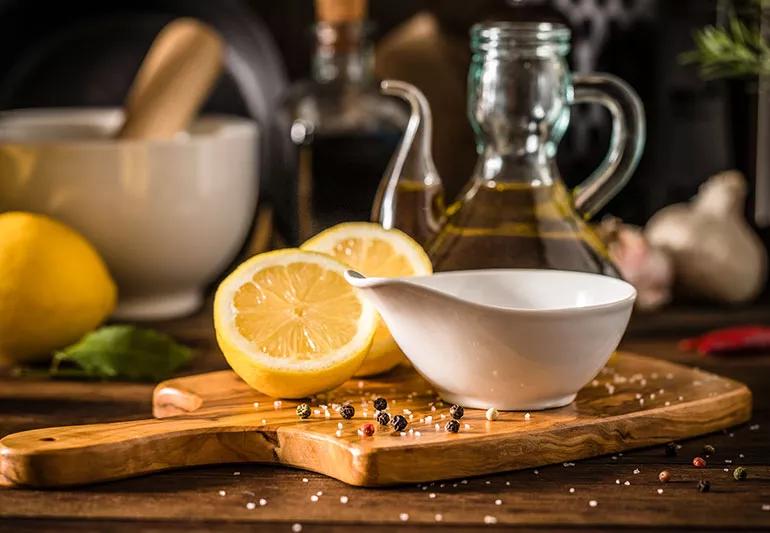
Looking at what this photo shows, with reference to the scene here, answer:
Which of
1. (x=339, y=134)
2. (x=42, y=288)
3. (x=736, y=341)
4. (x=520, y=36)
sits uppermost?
(x=520, y=36)

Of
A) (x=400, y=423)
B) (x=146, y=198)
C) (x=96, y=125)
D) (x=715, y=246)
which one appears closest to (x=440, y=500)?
(x=400, y=423)

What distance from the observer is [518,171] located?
1.12 meters

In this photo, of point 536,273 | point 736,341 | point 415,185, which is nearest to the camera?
point 536,273

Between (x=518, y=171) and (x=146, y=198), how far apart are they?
47 centimetres

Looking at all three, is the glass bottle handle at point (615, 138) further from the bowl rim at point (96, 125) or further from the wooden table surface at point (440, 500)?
the bowl rim at point (96, 125)

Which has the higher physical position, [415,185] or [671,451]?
[415,185]

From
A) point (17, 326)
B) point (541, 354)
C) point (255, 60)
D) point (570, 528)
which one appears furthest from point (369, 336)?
point (255, 60)

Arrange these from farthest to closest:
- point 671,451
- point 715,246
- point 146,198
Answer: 1. point 715,246
2. point 146,198
3. point 671,451

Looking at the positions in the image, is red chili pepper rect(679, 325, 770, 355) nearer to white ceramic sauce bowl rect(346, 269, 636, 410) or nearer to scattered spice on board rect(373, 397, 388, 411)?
white ceramic sauce bowl rect(346, 269, 636, 410)

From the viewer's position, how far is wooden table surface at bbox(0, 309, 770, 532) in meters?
0.78

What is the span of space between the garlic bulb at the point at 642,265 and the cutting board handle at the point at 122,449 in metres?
0.68

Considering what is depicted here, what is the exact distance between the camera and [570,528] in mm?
770

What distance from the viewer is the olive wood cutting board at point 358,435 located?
0.84m

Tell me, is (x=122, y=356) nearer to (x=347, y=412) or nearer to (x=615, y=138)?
(x=347, y=412)
